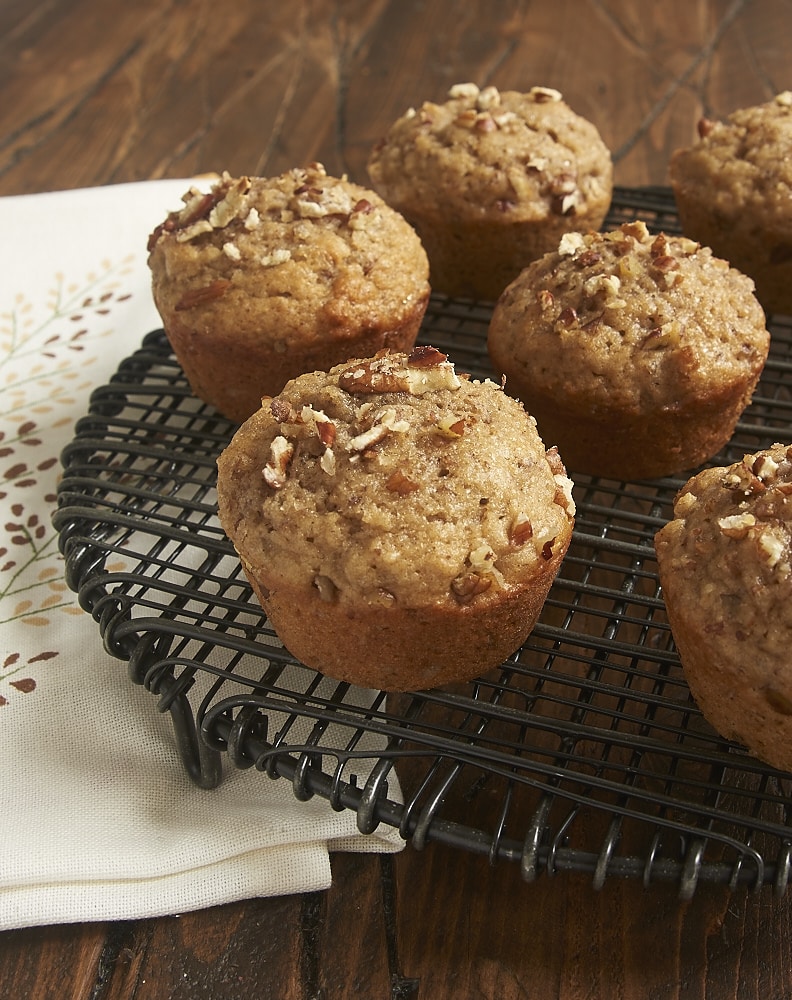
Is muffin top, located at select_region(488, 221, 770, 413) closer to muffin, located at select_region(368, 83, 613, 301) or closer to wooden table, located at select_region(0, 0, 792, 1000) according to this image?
muffin, located at select_region(368, 83, 613, 301)

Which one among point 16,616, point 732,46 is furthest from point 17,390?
point 732,46

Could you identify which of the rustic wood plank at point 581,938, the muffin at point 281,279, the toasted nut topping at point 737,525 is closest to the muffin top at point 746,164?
the muffin at point 281,279

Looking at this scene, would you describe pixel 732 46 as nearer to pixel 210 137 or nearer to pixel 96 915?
pixel 210 137

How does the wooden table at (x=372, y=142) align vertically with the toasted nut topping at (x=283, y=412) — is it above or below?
below

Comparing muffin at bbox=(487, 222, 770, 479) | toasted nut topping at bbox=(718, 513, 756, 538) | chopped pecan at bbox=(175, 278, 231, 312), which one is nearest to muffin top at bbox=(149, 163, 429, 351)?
chopped pecan at bbox=(175, 278, 231, 312)

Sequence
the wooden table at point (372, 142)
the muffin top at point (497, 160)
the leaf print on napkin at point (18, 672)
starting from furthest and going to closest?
the muffin top at point (497, 160) < the leaf print on napkin at point (18, 672) < the wooden table at point (372, 142)

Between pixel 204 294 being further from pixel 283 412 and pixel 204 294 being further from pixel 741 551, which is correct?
pixel 741 551

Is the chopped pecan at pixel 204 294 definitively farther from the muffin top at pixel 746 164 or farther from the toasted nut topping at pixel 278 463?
the muffin top at pixel 746 164
